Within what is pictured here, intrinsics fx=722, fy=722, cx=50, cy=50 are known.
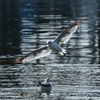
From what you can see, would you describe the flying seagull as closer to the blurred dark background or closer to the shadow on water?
the blurred dark background

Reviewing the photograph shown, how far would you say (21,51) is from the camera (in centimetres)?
2338

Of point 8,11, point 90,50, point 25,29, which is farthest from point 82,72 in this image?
point 8,11

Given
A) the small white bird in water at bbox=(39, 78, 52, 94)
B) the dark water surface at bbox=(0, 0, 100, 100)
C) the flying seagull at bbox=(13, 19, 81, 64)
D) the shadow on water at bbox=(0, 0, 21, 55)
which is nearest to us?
the flying seagull at bbox=(13, 19, 81, 64)

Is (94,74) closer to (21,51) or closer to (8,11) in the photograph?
(21,51)

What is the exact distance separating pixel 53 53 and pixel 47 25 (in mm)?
6413

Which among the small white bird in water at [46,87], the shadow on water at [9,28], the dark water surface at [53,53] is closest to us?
the small white bird in water at [46,87]

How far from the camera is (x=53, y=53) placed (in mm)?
23172

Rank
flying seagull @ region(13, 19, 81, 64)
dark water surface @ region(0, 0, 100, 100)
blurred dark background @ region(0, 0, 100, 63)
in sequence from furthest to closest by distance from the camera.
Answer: blurred dark background @ region(0, 0, 100, 63) < dark water surface @ region(0, 0, 100, 100) < flying seagull @ region(13, 19, 81, 64)

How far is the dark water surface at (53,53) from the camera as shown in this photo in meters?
18.0

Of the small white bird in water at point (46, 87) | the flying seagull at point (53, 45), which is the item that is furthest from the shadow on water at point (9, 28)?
the flying seagull at point (53, 45)

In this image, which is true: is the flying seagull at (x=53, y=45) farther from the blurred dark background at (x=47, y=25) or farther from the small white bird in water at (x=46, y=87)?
the blurred dark background at (x=47, y=25)

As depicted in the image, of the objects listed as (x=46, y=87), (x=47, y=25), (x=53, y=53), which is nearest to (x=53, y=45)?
(x=46, y=87)

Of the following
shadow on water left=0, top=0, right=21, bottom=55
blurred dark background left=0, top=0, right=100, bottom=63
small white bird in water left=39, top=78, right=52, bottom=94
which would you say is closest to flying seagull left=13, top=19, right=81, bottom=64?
small white bird in water left=39, top=78, right=52, bottom=94

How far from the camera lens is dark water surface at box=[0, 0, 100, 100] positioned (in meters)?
18.0
